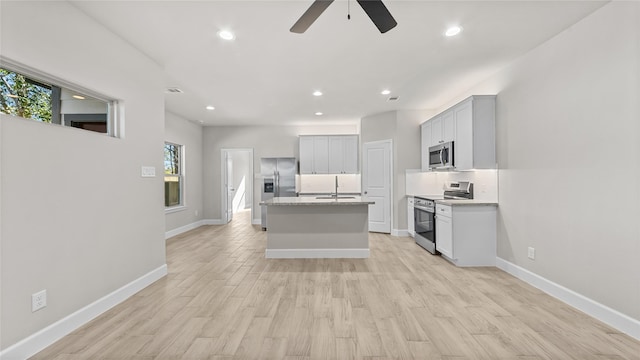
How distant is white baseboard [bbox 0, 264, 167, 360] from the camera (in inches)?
70.7

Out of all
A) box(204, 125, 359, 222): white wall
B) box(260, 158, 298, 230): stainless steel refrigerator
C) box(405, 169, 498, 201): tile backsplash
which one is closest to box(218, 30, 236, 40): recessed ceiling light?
box(405, 169, 498, 201): tile backsplash

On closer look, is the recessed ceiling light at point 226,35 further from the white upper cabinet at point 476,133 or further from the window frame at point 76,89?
the white upper cabinet at point 476,133

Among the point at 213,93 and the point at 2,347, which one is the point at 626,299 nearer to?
the point at 2,347

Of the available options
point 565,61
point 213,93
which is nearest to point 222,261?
point 213,93

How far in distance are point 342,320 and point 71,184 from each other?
102 inches

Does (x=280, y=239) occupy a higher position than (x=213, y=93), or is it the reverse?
(x=213, y=93)

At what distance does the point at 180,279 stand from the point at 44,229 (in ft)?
5.30

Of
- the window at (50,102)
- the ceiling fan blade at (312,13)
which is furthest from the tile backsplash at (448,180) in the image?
the window at (50,102)

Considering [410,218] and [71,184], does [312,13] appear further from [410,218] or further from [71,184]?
[410,218]

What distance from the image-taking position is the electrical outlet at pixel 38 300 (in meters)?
1.90

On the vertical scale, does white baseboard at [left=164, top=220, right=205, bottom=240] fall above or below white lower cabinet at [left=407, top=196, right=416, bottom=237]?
below

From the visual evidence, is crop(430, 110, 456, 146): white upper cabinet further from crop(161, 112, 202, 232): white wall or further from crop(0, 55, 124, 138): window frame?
crop(161, 112, 202, 232): white wall

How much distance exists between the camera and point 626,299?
2.15m

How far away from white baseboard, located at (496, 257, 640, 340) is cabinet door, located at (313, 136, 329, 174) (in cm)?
449
